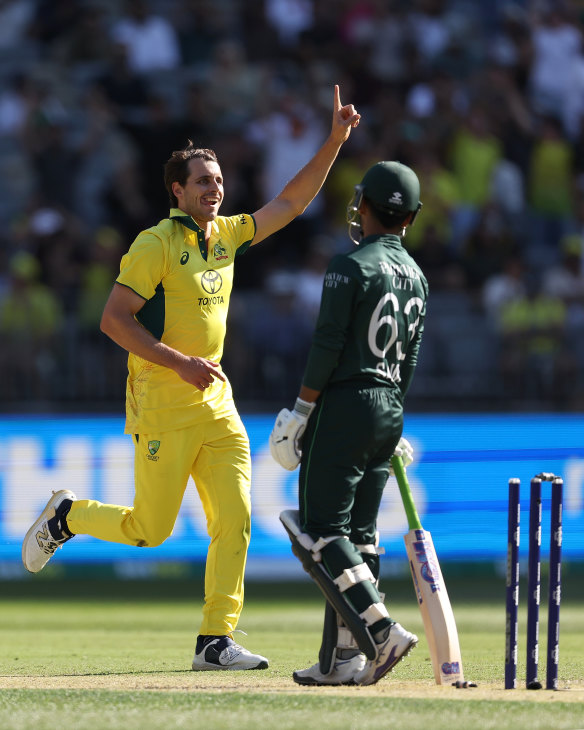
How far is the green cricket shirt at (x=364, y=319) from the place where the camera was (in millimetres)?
5996

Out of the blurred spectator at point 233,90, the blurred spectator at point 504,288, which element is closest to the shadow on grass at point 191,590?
the blurred spectator at point 504,288

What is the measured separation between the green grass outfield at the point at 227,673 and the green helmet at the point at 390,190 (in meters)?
2.12

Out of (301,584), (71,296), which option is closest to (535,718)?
(301,584)

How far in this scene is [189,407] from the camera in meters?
6.85

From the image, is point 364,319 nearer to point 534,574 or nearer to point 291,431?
point 291,431

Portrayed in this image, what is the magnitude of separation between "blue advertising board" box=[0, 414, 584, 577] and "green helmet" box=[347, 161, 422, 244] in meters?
6.06

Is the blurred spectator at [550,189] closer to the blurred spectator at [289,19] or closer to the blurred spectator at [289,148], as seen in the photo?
the blurred spectator at [289,148]

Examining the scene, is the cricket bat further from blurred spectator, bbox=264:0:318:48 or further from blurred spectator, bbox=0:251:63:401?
blurred spectator, bbox=264:0:318:48

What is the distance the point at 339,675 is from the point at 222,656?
2.68 ft

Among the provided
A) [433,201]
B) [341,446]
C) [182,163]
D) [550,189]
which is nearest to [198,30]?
[433,201]

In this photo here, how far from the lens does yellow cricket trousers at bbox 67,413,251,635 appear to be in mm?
6836

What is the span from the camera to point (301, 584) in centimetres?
1238

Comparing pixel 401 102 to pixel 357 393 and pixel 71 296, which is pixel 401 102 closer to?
pixel 71 296

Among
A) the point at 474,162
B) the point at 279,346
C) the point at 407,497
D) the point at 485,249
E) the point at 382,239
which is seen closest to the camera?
the point at 407,497
